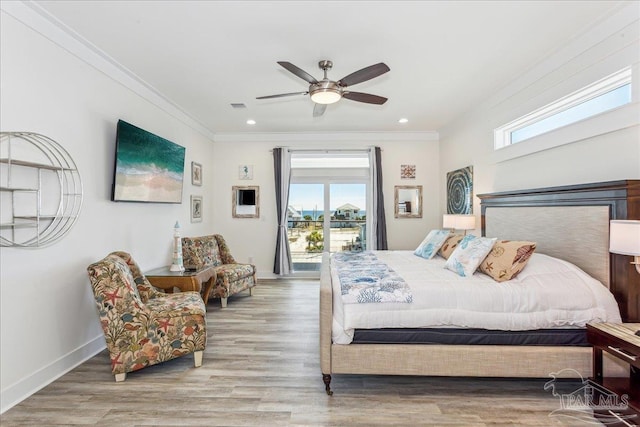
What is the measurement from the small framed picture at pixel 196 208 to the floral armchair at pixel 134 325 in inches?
102

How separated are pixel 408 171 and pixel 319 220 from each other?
1982mm

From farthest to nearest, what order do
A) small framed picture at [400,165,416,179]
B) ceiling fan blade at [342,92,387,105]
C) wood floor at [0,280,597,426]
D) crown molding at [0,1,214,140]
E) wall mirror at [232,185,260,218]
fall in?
wall mirror at [232,185,260,218] < small framed picture at [400,165,416,179] < ceiling fan blade at [342,92,387,105] < crown molding at [0,1,214,140] < wood floor at [0,280,597,426]

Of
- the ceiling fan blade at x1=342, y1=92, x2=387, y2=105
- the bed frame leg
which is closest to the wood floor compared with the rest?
the bed frame leg

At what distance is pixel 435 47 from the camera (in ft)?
9.53

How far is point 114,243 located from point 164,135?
170 centimetres

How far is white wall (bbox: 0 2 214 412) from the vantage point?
2.19 m

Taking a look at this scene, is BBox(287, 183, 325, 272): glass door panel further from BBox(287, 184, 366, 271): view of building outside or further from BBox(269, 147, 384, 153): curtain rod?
BBox(269, 147, 384, 153): curtain rod

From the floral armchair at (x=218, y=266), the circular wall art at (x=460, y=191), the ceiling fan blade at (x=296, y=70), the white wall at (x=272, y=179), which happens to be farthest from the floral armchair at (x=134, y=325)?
the circular wall art at (x=460, y=191)

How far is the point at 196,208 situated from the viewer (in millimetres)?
5383

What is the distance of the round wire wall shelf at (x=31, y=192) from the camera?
2.10 metres

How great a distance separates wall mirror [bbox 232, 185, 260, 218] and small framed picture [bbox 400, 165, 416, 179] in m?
2.81

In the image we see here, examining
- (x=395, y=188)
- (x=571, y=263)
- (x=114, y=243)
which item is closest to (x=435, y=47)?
(x=571, y=263)

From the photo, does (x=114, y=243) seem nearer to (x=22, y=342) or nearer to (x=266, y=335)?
(x=22, y=342)

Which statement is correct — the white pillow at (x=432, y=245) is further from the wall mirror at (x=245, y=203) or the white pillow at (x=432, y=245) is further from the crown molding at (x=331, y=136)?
the wall mirror at (x=245, y=203)
